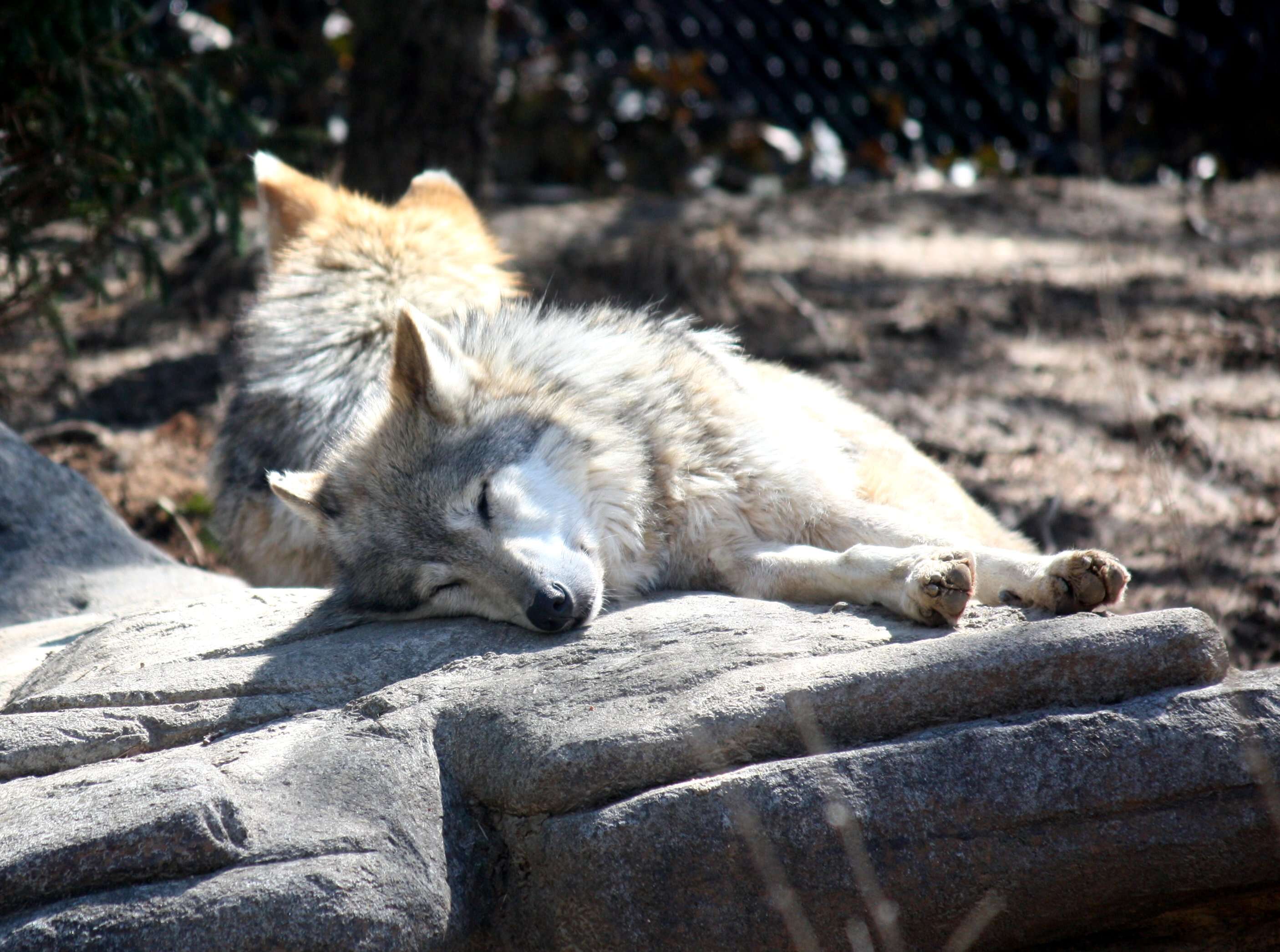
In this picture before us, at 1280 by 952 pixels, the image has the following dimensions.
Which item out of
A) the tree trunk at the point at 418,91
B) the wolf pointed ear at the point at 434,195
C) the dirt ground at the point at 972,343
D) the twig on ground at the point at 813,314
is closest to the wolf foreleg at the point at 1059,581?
the dirt ground at the point at 972,343

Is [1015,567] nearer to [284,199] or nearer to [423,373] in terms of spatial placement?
[423,373]

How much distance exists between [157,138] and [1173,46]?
345 inches

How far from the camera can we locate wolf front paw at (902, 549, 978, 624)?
2898 millimetres

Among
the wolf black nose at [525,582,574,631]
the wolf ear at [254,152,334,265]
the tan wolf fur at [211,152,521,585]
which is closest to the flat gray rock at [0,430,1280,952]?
the wolf black nose at [525,582,574,631]

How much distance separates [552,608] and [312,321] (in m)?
1.98

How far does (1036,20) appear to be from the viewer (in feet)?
33.6

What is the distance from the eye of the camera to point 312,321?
449cm

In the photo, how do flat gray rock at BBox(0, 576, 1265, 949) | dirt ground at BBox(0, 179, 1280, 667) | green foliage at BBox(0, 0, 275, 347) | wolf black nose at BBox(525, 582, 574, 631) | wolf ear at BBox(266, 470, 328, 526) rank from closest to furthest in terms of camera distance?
flat gray rock at BBox(0, 576, 1265, 949), wolf black nose at BBox(525, 582, 574, 631), wolf ear at BBox(266, 470, 328, 526), green foliage at BBox(0, 0, 275, 347), dirt ground at BBox(0, 179, 1280, 667)

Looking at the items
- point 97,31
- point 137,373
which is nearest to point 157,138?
point 97,31

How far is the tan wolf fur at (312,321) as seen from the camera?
4285 millimetres

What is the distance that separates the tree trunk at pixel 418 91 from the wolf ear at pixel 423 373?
11.7 feet

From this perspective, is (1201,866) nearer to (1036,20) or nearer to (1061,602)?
(1061,602)

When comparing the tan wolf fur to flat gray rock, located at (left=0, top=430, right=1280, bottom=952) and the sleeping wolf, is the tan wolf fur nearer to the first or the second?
the sleeping wolf

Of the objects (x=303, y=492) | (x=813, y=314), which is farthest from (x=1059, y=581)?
(x=813, y=314)
